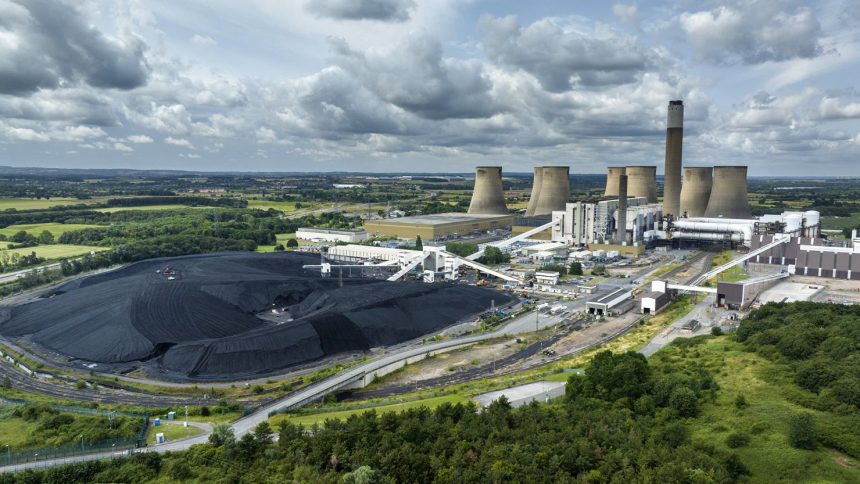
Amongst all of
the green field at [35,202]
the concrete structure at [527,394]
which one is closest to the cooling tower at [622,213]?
the concrete structure at [527,394]

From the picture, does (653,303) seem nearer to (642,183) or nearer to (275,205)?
(642,183)

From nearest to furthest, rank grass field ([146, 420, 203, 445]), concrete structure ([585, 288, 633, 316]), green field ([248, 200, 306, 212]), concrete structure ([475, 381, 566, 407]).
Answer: grass field ([146, 420, 203, 445])
concrete structure ([475, 381, 566, 407])
concrete structure ([585, 288, 633, 316])
green field ([248, 200, 306, 212])

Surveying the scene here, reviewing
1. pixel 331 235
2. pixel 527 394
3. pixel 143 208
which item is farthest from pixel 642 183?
pixel 143 208

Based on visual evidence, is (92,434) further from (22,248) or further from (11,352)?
(22,248)

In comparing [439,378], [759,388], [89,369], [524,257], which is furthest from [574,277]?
[89,369]

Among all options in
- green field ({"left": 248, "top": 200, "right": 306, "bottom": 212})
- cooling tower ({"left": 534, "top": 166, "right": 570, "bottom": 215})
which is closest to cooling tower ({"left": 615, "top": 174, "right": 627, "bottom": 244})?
cooling tower ({"left": 534, "top": 166, "right": 570, "bottom": 215})

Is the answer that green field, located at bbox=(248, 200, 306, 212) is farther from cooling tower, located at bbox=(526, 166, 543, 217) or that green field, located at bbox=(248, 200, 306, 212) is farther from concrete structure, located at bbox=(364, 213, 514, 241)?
cooling tower, located at bbox=(526, 166, 543, 217)
